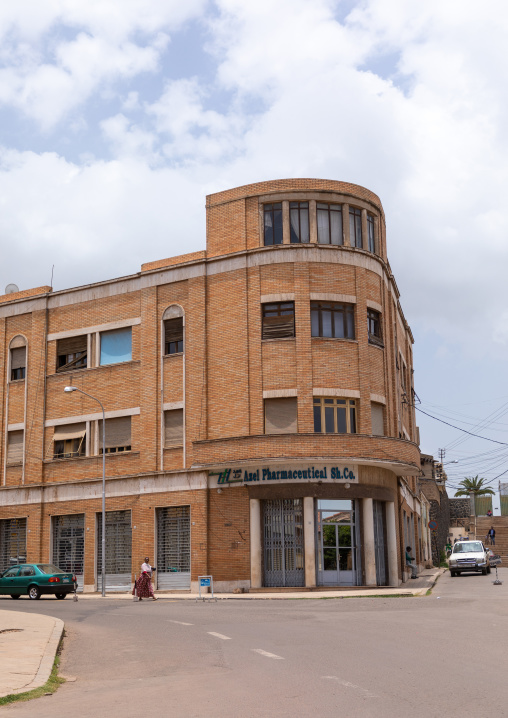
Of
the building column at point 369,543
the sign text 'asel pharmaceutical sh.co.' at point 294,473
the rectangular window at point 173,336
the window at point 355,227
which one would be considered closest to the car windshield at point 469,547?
the building column at point 369,543

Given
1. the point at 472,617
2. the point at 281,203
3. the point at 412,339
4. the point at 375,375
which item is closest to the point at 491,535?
the point at 412,339

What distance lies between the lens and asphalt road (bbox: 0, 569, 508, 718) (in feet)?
26.5

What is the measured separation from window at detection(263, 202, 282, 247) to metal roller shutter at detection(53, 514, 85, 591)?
602 inches

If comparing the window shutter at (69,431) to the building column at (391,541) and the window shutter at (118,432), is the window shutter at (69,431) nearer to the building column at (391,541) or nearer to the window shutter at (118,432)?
the window shutter at (118,432)

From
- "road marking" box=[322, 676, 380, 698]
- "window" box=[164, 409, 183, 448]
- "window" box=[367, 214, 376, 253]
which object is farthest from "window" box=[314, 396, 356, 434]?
"road marking" box=[322, 676, 380, 698]

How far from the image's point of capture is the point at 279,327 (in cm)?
3588

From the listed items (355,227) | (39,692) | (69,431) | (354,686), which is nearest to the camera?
(354,686)

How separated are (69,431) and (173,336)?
23.7 feet

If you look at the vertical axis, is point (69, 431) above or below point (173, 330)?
below

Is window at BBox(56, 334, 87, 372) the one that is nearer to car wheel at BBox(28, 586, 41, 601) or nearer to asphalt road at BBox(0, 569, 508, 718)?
car wheel at BBox(28, 586, 41, 601)

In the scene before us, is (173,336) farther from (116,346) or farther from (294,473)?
(294,473)

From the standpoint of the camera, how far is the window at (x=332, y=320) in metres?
35.8

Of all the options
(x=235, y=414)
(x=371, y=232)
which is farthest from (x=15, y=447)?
(x=371, y=232)

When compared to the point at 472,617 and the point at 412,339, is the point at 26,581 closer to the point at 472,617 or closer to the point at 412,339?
the point at 472,617
